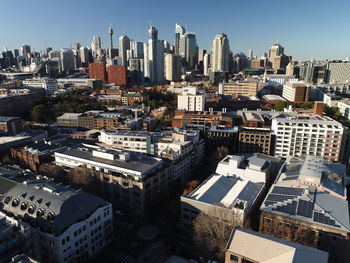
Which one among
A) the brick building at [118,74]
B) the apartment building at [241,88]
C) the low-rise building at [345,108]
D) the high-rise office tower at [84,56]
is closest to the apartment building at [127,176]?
the low-rise building at [345,108]

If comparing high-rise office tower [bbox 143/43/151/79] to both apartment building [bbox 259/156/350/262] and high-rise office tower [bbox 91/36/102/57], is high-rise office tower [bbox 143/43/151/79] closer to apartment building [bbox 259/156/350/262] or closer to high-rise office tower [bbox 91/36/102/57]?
apartment building [bbox 259/156/350/262]

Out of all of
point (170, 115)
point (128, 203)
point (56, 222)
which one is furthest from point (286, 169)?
point (170, 115)

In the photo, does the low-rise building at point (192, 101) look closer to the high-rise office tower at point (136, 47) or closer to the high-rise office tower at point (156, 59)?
the high-rise office tower at point (156, 59)

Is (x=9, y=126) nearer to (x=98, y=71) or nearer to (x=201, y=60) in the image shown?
(x=98, y=71)

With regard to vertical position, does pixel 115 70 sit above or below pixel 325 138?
above

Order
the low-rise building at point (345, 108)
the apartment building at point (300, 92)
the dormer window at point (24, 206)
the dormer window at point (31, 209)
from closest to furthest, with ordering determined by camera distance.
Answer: the dormer window at point (31, 209) → the dormer window at point (24, 206) → the low-rise building at point (345, 108) → the apartment building at point (300, 92)

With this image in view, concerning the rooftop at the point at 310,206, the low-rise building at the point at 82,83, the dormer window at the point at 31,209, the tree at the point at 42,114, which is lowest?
the rooftop at the point at 310,206

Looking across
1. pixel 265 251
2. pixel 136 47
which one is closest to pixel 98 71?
pixel 136 47

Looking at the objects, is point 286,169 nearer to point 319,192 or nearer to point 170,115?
point 319,192
